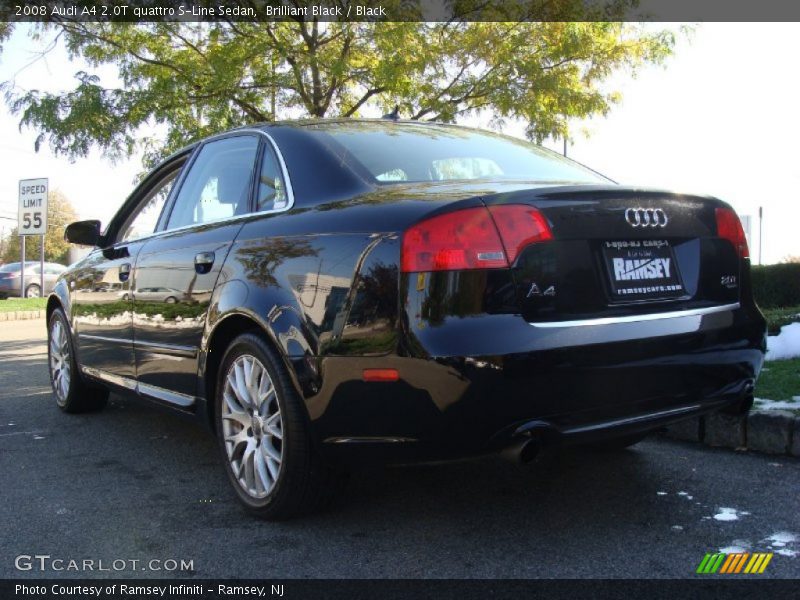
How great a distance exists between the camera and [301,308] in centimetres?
298

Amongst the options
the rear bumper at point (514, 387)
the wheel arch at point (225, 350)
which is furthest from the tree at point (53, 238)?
the rear bumper at point (514, 387)

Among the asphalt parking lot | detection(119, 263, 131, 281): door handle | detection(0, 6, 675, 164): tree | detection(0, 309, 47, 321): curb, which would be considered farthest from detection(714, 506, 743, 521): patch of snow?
detection(0, 309, 47, 321): curb

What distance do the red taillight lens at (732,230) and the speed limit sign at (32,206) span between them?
17.9 meters

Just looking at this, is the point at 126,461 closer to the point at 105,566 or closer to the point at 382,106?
the point at 105,566

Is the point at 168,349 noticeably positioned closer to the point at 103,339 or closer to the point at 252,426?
the point at 252,426

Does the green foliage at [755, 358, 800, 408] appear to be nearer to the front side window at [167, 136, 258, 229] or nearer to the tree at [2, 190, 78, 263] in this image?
the front side window at [167, 136, 258, 229]

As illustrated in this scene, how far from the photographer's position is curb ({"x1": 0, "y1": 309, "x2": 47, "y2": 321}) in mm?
17594

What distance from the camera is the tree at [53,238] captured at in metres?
70.8

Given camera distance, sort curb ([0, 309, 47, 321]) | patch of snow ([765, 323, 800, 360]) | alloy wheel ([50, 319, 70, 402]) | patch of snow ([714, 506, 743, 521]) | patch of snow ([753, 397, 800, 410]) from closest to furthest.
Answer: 1. patch of snow ([714, 506, 743, 521])
2. patch of snow ([753, 397, 800, 410])
3. alloy wheel ([50, 319, 70, 402])
4. patch of snow ([765, 323, 800, 360])
5. curb ([0, 309, 47, 321])

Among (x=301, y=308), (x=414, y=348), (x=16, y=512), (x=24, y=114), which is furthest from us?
(x=24, y=114)

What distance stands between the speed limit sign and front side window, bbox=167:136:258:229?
51.8 ft

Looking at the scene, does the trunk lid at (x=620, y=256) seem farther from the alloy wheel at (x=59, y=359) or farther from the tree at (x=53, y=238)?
the tree at (x=53, y=238)

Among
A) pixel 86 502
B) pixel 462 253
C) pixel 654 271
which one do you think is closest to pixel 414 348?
pixel 462 253

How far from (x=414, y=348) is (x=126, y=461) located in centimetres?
235
